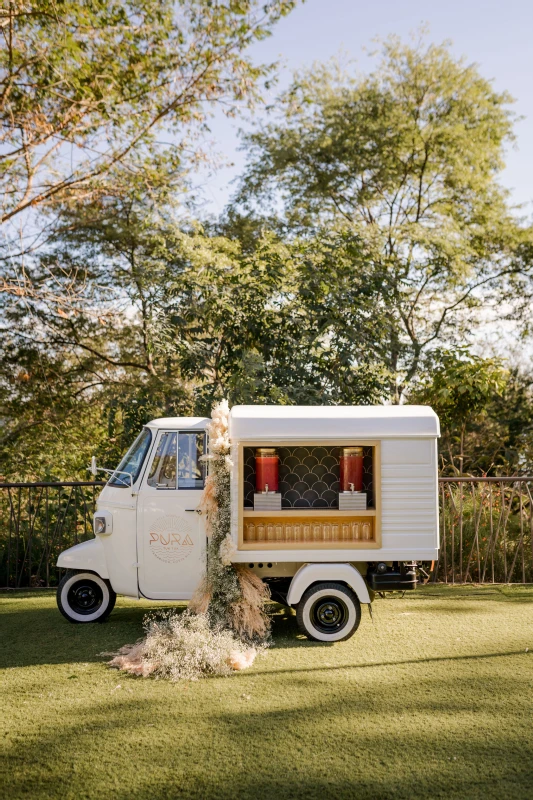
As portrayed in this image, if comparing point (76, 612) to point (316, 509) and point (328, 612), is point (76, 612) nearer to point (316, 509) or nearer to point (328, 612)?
point (328, 612)

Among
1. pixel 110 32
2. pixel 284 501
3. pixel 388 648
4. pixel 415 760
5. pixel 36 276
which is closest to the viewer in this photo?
pixel 415 760

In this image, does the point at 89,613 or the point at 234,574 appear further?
the point at 89,613

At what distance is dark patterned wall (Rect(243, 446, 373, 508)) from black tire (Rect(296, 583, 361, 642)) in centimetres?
76

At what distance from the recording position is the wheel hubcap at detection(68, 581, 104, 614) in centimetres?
671

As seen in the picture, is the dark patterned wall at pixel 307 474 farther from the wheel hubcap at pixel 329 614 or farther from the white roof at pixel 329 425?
the wheel hubcap at pixel 329 614

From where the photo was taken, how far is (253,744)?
13.0ft

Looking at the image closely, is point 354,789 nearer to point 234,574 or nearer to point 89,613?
point 234,574

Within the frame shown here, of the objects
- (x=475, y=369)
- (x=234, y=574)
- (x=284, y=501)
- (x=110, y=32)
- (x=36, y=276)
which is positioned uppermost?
(x=110, y=32)

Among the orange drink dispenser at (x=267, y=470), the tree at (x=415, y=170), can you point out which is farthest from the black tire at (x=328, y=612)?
the tree at (x=415, y=170)

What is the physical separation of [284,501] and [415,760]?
9.61ft

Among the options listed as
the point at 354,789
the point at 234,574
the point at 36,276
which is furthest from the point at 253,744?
the point at 36,276

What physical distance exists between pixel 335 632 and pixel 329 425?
1667 mm

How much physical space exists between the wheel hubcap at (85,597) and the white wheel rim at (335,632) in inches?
75.2

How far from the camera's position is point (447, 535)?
911cm
